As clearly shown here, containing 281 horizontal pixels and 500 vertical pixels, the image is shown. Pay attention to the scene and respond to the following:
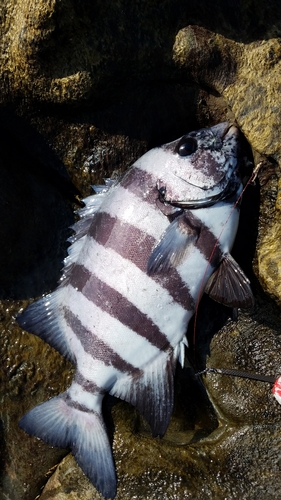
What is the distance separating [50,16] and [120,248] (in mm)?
1149

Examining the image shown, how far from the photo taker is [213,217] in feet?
7.50

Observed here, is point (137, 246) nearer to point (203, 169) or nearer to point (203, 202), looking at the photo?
point (203, 202)

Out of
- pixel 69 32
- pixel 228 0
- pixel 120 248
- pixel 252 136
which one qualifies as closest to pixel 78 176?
pixel 120 248

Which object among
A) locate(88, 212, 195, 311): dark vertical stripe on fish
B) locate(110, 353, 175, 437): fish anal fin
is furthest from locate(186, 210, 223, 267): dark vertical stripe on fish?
locate(110, 353, 175, 437): fish anal fin

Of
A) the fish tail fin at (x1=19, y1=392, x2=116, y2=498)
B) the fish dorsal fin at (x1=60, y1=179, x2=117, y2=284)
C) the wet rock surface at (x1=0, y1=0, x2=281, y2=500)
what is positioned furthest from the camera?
the fish dorsal fin at (x1=60, y1=179, x2=117, y2=284)

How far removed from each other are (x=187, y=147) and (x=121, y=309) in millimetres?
923

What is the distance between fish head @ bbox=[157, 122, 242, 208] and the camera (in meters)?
2.27

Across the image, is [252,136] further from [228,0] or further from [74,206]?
[74,206]

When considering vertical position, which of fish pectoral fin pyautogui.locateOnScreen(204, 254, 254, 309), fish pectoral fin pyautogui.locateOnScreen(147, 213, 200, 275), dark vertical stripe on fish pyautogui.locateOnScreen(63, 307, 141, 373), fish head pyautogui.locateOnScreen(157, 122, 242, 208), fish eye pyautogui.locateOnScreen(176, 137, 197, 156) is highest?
fish eye pyautogui.locateOnScreen(176, 137, 197, 156)

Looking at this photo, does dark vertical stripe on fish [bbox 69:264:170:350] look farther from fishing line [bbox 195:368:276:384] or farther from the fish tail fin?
the fish tail fin

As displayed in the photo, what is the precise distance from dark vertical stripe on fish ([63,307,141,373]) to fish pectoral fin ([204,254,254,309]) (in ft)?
1.98

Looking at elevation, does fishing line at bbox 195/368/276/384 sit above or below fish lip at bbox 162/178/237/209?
below

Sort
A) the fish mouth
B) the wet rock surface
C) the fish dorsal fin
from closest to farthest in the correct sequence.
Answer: the wet rock surface < the fish mouth < the fish dorsal fin

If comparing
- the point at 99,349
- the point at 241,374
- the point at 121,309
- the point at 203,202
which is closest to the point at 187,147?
the point at 203,202
